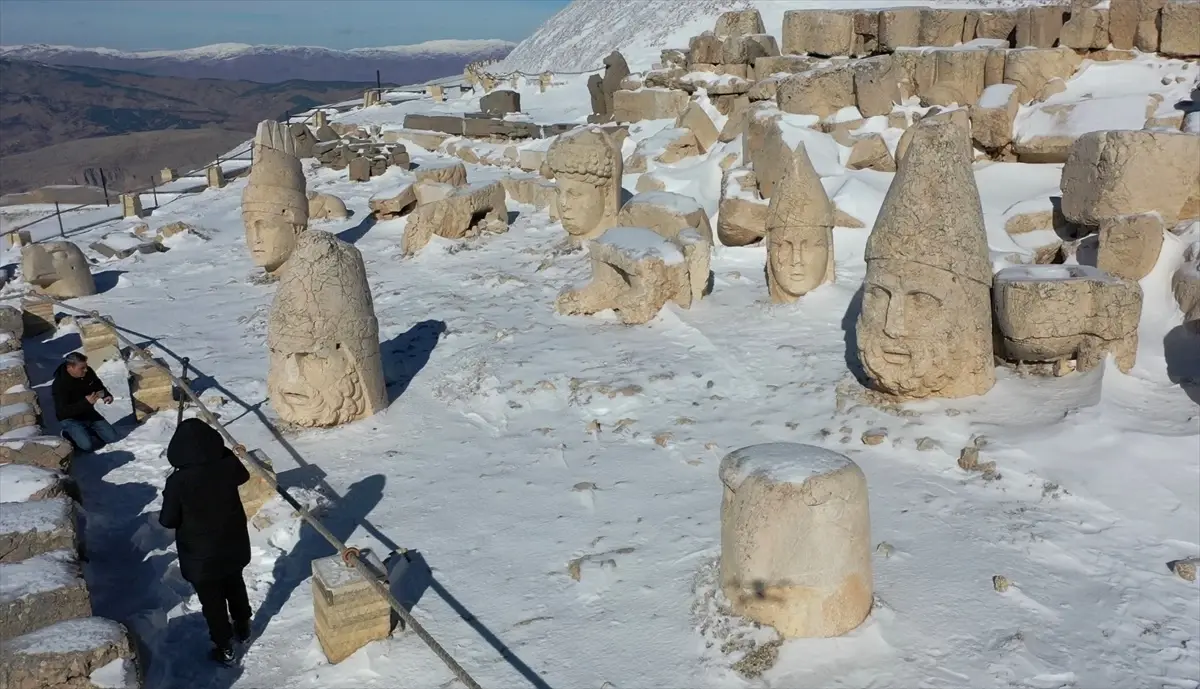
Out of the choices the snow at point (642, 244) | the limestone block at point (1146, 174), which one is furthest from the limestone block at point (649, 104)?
the limestone block at point (1146, 174)

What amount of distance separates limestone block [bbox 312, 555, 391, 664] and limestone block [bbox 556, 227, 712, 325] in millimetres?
5256

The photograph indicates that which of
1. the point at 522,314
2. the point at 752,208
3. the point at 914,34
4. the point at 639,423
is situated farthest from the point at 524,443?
the point at 914,34

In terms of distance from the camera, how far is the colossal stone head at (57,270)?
1273 cm

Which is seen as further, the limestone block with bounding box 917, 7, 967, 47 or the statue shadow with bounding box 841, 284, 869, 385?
the limestone block with bounding box 917, 7, 967, 47

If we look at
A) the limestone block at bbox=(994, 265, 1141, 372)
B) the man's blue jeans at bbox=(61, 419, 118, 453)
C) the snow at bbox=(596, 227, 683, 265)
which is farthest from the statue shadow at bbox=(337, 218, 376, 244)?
the limestone block at bbox=(994, 265, 1141, 372)

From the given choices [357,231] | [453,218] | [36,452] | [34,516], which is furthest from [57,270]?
[34,516]

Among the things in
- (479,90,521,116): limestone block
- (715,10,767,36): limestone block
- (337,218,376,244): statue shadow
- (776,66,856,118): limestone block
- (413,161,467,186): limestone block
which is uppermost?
(715,10,767,36): limestone block

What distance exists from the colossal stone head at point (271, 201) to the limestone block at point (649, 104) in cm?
770

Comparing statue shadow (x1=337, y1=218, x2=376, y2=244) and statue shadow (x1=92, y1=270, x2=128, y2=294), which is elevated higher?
statue shadow (x1=337, y1=218, x2=376, y2=244)

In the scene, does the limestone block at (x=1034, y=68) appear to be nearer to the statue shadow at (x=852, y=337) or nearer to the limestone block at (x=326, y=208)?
the statue shadow at (x=852, y=337)

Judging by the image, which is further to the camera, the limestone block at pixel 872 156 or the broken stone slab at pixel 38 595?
the limestone block at pixel 872 156

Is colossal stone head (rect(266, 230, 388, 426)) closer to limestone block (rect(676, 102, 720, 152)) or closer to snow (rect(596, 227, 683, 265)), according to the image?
snow (rect(596, 227, 683, 265))

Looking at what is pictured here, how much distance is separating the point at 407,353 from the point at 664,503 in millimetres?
4377

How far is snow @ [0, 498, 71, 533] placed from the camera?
201 inches
